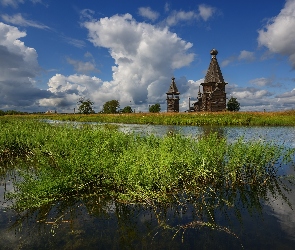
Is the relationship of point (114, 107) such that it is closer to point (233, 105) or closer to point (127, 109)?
point (127, 109)

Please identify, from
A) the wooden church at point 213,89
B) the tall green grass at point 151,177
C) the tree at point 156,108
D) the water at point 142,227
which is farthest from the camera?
the tree at point 156,108

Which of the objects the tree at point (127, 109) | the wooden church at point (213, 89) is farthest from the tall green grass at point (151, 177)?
the tree at point (127, 109)

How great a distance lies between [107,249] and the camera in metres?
4.09

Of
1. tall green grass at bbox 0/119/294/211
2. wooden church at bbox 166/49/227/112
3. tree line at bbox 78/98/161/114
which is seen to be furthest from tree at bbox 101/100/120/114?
tall green grass at bbox 0/119/294/211

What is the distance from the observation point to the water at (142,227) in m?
4.26

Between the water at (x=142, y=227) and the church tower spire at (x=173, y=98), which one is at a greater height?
the church tower spire at (x=173, y=98)

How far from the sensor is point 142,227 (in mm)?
4762

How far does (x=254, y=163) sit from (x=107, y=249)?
193 inches

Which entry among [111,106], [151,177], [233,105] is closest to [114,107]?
[111,106]

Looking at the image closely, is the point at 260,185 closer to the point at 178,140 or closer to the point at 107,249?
the point at 178,140

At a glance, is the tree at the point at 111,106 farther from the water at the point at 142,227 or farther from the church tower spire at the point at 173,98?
the water at the point at 142,227

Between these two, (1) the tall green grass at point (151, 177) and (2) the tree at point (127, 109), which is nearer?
(1) the tall green grass at point (151, 177)

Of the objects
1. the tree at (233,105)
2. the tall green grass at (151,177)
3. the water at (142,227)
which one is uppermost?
the tree at (233,105)

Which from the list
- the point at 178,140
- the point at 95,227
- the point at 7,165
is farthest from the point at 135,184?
the point at 7,165
